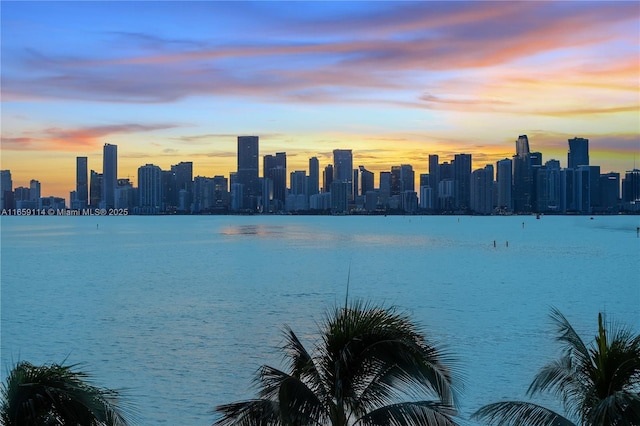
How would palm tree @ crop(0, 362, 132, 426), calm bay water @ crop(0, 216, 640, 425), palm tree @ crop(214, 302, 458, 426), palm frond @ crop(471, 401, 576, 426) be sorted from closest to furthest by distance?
palm tree @ crop(0, 362, 132, 426) → palm tree @ crop(214, 302, 458, 426) → palm frond @ crop(471, 401, 576, 426) → calm bay water @ crop(0, 216, 640, 425)

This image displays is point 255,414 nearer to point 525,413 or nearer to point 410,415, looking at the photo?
point 410,415

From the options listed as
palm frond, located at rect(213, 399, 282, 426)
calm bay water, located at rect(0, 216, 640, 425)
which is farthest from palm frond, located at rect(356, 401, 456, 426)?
calm bay water, located at rect(0, 216, 640, 425)

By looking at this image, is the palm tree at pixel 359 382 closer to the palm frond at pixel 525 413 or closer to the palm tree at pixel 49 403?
the palm frond at pixel 525 413

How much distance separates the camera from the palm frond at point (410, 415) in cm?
1022

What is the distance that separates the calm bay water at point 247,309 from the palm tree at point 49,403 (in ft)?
19.7

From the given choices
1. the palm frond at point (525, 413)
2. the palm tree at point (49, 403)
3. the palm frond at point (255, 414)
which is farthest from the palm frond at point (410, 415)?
the palm tree at point (49, 403)

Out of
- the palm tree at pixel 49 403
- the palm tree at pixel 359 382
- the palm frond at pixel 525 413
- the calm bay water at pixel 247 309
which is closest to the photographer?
the palm tree at pixel 49 403

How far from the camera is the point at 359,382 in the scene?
10625 mm

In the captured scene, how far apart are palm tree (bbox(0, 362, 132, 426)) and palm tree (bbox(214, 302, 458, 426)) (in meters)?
1.82

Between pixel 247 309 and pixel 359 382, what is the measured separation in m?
49.9

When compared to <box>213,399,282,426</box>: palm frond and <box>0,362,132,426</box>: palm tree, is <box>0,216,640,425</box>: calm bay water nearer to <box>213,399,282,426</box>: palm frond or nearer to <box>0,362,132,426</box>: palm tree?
<box>213,399,282,426</box>: palm frond

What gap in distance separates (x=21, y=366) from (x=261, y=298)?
5693 centimetres

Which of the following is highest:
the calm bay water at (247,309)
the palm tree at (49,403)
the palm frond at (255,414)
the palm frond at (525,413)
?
the palm tree at (49,403)

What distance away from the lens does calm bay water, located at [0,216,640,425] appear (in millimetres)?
35469
